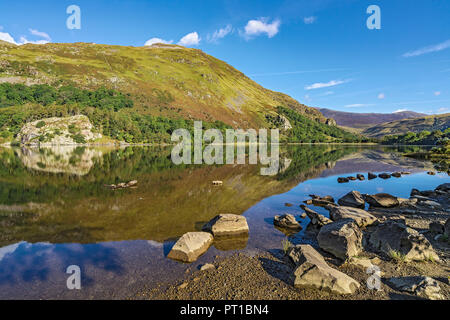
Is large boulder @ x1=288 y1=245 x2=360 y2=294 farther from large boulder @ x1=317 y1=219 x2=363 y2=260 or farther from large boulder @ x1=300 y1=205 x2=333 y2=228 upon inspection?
large boulder @ x1=300 y1=205 x2=333 y2=228

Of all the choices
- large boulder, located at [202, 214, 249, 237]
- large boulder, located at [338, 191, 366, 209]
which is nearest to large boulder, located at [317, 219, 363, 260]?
large boulder, located at [202, 214, 249, 237]

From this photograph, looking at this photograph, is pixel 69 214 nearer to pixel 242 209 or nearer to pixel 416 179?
pixel 242 209

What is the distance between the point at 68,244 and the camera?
43.7 ft

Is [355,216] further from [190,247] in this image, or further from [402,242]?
[190,247]

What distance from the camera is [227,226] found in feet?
48.6

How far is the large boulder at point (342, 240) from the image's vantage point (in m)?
11.4

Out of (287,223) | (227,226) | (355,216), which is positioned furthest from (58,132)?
(355,216)

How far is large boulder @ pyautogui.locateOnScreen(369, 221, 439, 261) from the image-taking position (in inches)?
423

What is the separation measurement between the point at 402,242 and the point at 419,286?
3786mm

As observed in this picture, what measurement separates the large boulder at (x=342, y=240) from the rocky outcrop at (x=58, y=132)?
526ft

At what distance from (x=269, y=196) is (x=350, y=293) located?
17268 millimetres

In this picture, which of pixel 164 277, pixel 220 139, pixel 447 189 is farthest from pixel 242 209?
pixel 220 139

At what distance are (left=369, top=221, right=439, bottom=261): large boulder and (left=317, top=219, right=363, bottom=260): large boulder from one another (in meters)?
1.29
